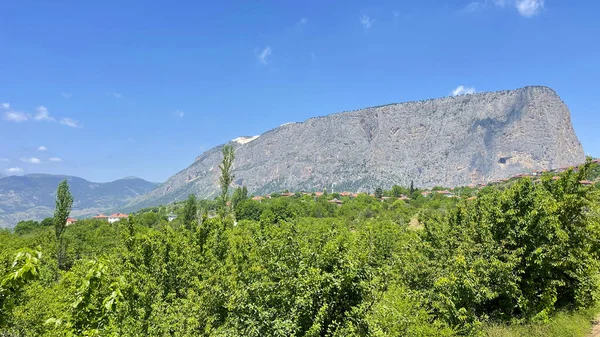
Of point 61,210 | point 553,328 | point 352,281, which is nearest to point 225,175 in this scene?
point 61,210

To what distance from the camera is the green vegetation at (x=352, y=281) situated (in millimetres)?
9977

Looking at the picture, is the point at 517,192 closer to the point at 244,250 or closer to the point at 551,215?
Answer: the point at 551,215

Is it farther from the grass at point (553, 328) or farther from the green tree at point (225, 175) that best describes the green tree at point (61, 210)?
the grass at point (553, 328)

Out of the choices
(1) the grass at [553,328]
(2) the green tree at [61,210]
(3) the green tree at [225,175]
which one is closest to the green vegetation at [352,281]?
(1) the grass at [553,328]

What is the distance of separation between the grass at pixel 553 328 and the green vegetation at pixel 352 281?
2.5 inches

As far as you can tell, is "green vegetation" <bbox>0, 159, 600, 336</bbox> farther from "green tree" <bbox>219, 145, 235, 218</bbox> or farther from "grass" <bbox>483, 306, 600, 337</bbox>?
"green tree" <bbox>219, 145, 235, 218</bbox>

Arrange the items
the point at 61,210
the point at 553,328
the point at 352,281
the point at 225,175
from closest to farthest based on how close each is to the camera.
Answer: the point at 352,281, the point at 553,328, the point at 61,210, the point at 225,175

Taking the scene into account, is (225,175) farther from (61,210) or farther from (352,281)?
(352,281)

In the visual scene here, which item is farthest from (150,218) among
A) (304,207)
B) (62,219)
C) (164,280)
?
(164,280)

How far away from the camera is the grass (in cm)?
1658

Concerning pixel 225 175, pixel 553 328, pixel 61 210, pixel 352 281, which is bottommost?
pixel 553 328

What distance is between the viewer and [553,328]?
16984mm

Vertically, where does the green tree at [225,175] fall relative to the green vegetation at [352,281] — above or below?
above

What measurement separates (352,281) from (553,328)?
13.3 metres
